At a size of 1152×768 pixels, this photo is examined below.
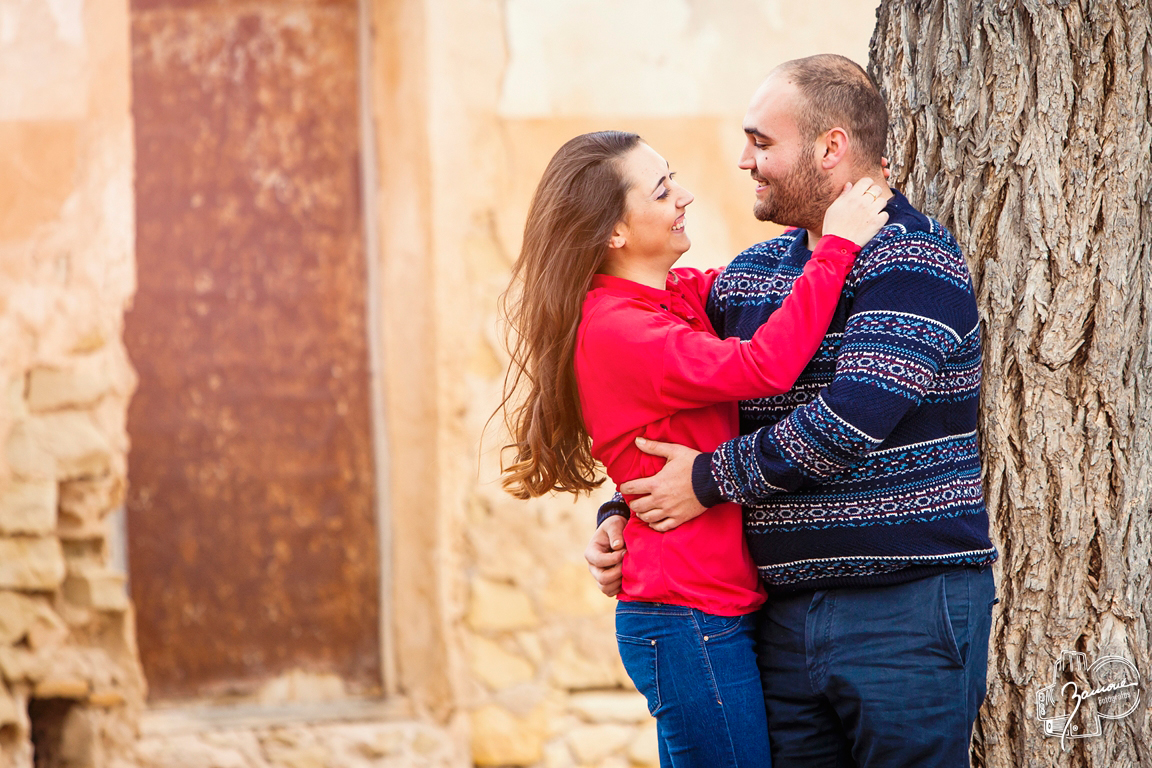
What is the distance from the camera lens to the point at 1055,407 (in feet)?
7.18

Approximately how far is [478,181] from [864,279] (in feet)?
7.47

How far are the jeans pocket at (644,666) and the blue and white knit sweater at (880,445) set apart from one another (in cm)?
26

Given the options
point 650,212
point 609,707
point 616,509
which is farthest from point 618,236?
point 609,707

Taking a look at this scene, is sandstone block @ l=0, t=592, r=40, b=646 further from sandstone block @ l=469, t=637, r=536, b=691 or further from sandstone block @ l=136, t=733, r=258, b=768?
sandstone block @ l=469, t=637, r=536, b=691

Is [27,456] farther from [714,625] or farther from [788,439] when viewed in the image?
[788,439]

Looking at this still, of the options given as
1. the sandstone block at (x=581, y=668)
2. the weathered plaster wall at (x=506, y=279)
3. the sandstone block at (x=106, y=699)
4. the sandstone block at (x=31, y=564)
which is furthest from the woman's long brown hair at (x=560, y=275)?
the sandstone block at (x=106, y=699)

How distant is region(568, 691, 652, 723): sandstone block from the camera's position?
A: 3996 mm

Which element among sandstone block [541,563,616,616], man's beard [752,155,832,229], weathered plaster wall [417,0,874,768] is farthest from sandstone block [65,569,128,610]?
man's beard [752,155,832,229]

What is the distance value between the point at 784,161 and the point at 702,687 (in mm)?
982

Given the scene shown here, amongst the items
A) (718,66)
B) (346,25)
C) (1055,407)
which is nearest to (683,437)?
(1055,407)

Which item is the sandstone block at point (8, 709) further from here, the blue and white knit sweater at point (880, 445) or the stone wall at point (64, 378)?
the blue and white knit sweater at point (880, 445)

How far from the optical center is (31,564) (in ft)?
11.4

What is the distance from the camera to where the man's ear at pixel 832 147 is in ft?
6.70

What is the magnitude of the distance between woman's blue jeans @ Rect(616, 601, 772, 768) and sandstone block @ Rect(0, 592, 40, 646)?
237 centimetres
